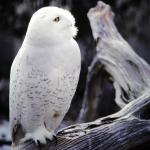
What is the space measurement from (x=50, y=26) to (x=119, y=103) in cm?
74

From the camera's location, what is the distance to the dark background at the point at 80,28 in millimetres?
3105

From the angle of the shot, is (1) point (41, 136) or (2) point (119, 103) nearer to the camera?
(1) point (41, 136)

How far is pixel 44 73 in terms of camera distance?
1495 mm

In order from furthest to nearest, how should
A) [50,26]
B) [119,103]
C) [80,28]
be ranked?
[80,28]
[119,103]
[50,26]

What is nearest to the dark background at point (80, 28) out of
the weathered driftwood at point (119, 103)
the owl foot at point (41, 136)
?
the weathered driftwood at point (119, 103)

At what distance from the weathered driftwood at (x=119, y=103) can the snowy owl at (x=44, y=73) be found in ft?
0.25

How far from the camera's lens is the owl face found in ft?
4.80

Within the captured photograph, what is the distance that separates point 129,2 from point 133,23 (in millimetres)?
134

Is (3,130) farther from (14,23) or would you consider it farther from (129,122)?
(129,122)

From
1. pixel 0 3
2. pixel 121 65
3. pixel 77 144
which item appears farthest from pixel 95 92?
pixel 0 3

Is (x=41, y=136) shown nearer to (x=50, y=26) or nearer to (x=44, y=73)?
(x=44, y=73)

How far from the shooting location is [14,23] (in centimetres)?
324

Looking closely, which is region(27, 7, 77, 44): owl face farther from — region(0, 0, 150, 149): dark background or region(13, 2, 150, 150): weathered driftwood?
region(0, 0, 150, 149): dark background

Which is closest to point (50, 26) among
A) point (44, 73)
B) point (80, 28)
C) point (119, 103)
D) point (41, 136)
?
point (44, 73)
